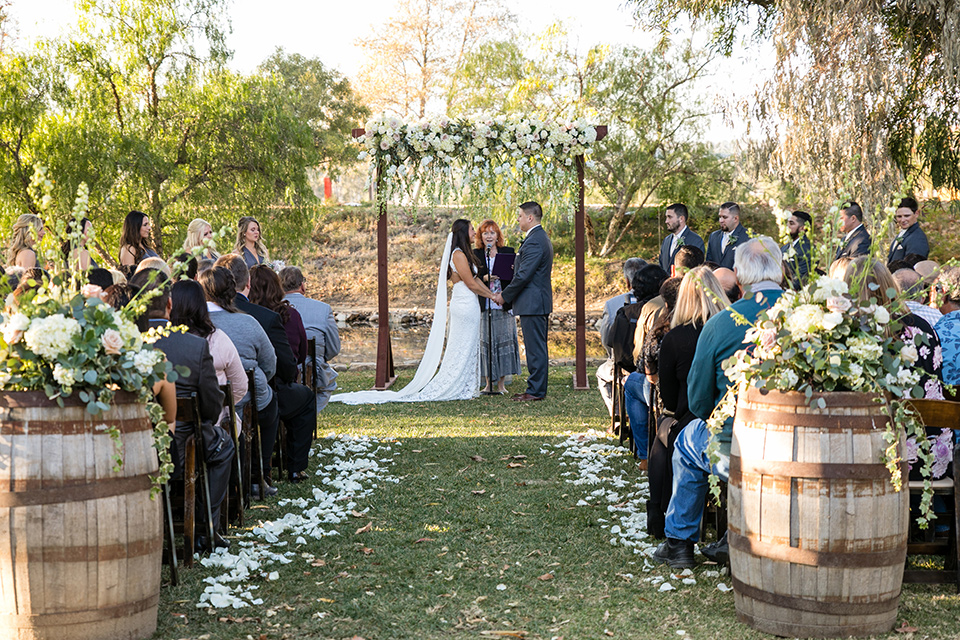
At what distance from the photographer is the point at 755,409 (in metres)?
3.88

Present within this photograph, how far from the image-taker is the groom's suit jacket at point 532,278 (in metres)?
10.8

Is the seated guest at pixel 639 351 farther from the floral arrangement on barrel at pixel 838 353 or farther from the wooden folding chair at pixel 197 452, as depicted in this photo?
the wooden folding chair at pixel 197 452

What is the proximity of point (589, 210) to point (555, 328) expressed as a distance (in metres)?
9.44

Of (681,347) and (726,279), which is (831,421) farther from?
(726,279)

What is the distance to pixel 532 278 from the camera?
430 inches

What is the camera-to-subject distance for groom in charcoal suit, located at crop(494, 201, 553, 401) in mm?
10727

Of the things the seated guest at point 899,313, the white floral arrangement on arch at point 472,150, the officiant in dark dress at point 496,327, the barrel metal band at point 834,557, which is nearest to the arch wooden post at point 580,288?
the white floral arrangement on arch at point 472,150

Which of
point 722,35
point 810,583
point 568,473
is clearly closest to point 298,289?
point 568,473

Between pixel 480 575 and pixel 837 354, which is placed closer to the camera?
pixel 837 354

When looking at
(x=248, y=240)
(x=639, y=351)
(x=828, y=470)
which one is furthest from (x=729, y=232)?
(x=828, y=470)

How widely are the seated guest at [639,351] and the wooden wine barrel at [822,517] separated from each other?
2460 mm

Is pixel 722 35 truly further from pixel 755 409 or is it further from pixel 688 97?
pixel 755 409

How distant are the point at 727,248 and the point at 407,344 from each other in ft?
39.3

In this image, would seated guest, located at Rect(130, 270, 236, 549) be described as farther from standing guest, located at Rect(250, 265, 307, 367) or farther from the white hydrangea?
standing guest, located at Rect(250, 265, 307, 367)
